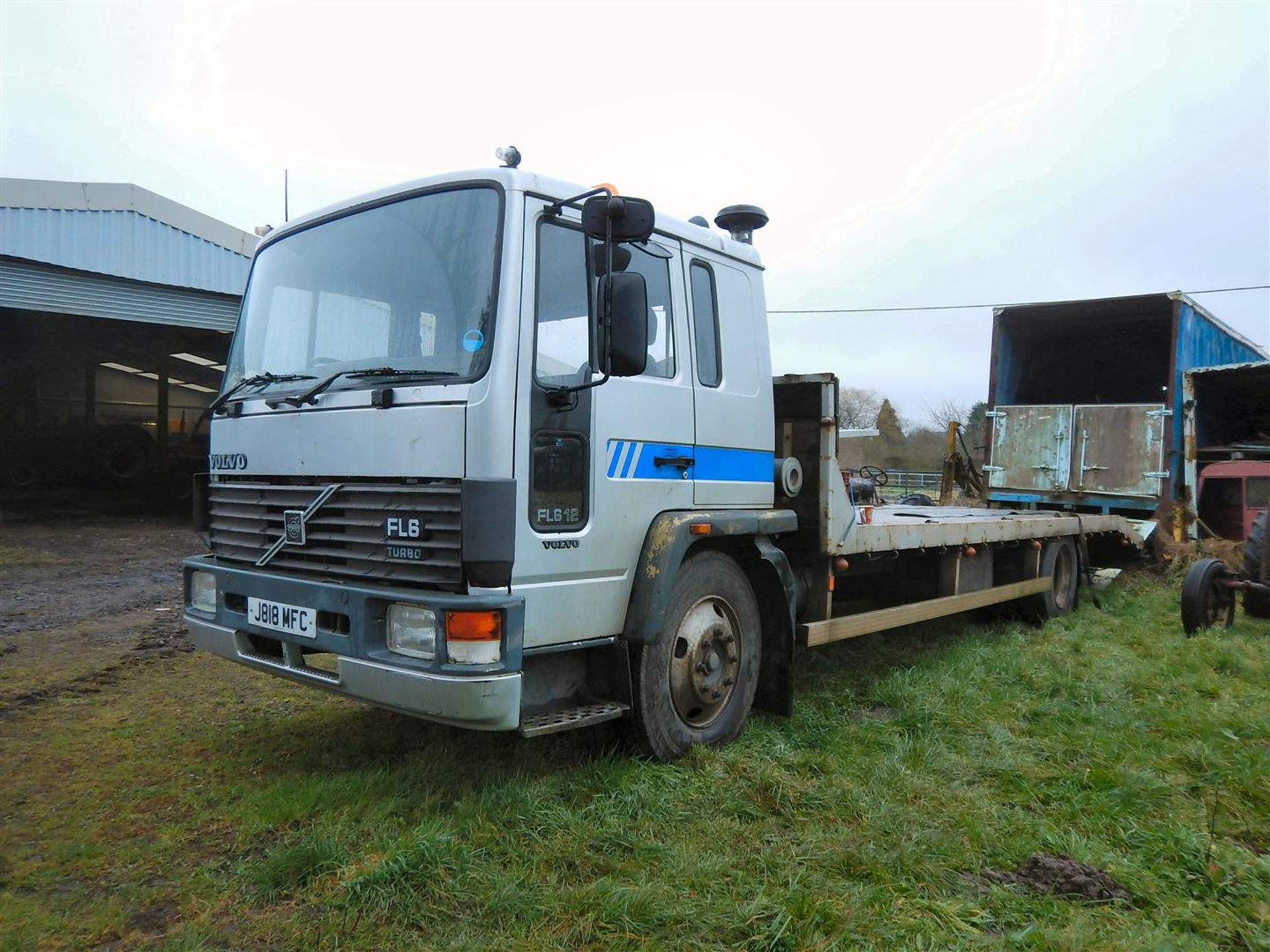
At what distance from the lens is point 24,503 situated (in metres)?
15.0

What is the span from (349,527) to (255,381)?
3.27 feet

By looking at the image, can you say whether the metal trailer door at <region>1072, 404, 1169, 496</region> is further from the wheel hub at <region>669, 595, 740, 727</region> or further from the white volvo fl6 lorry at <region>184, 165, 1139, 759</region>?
the wheel hub at <region>669, 595, 740, 727</region>

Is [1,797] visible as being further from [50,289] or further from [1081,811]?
[50,289]

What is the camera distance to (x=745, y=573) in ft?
13.8

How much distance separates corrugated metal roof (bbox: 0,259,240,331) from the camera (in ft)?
35.4

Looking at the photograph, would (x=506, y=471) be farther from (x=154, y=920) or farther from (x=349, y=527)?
(x=154, y=920)

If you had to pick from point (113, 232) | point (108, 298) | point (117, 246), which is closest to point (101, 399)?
point (117, 246)

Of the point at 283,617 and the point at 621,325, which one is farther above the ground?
the point at 621,325

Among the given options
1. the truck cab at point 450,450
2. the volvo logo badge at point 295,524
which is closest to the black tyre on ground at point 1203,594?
the truck cab at point 450,450

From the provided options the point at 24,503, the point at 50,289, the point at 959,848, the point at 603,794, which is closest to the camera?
the point at 959,848

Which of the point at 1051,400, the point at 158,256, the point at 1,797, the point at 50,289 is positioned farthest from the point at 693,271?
the point at 158,256

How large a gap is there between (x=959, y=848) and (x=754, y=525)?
5.24 feet

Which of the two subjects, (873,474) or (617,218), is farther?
(873,474)

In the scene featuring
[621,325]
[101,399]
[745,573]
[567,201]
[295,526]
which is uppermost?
[101,399]
